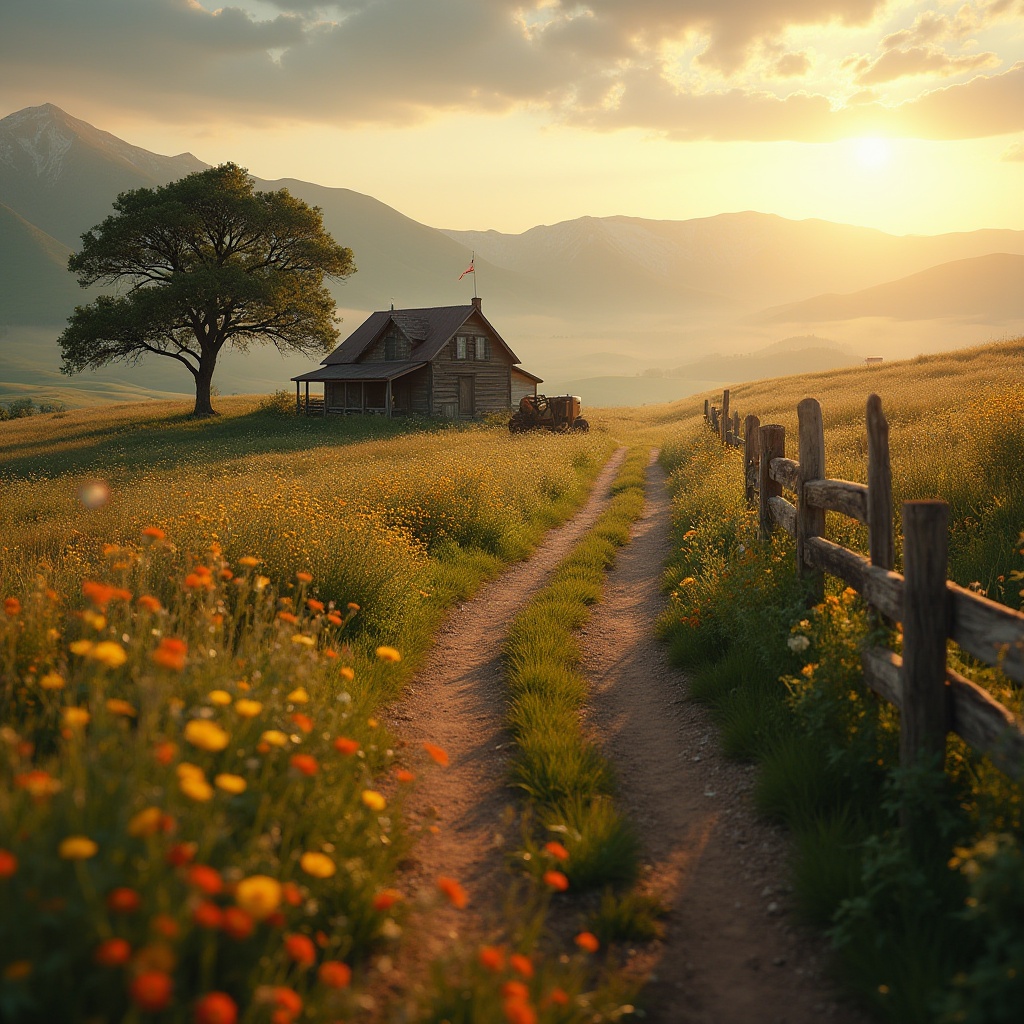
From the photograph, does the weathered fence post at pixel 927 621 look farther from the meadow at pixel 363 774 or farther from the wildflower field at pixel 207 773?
the wildflower field at pixel 207 773

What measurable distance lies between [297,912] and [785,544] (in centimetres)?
622

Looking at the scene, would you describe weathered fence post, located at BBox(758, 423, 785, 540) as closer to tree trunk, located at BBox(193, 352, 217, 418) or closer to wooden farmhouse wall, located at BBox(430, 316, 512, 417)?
wooden farmhouse wall, located at BBox(430, 316, 512, 417)

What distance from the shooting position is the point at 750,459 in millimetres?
10836

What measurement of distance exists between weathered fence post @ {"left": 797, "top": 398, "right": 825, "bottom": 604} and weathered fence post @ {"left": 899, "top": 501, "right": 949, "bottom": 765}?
2.56 m

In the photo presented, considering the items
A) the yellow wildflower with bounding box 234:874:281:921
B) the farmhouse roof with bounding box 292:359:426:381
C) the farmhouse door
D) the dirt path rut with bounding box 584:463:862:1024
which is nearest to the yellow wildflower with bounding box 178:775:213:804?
the yellow wildflower with bounding box 234:874:281:921

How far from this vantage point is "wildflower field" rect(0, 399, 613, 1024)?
2076mm

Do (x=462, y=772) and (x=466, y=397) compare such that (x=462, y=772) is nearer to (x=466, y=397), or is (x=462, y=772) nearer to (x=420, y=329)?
(x=466, y=397)

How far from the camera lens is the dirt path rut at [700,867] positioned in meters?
3.13

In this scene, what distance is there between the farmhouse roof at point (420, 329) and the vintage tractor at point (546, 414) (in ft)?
23.9

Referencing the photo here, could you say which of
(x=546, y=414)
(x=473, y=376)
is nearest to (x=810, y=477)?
(x=546, y=414)

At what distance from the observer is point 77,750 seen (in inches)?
92.7

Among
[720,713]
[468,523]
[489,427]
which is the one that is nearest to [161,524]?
[468,523]

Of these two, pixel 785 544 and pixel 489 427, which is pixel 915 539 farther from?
pixel 489 427

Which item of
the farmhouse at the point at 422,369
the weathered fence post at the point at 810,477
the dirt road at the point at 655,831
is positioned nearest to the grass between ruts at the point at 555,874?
the dirt road at the point at 655,831
